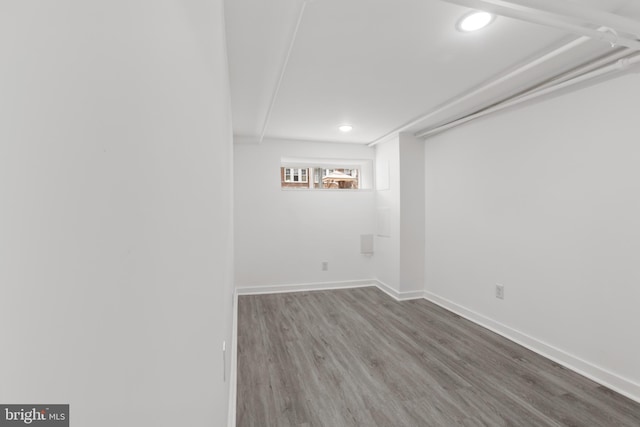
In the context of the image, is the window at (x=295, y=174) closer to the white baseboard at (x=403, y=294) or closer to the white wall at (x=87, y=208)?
the white baseboard at (x=403, y=294)

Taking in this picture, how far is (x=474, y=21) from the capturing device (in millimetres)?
1673

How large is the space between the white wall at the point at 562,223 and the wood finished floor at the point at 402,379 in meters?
0.27

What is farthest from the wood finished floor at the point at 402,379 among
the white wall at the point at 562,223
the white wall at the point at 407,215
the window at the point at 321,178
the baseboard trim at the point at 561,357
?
the window at the point at 321,178

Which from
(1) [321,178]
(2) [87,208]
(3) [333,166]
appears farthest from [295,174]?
(2) [87,208]

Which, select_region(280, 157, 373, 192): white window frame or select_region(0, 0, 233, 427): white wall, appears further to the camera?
select_region(280, 157, 373, 192): white window frame

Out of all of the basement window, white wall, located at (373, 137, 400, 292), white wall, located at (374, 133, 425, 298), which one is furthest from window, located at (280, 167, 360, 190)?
white wall, located at (374, 133, 425, 298)

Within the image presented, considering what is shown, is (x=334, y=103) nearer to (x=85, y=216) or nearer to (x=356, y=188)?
(x=356, y=188)

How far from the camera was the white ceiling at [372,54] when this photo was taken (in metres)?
1.61

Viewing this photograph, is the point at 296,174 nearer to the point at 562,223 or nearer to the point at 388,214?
the point at 388,214

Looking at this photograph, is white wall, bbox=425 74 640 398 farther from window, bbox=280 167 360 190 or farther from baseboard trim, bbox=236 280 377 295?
window, bbox=280 167 360 190

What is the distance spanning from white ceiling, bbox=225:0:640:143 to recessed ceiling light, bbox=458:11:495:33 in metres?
0.05

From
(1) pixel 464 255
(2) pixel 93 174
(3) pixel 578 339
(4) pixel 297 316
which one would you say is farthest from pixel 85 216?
(1) pixel 464 255

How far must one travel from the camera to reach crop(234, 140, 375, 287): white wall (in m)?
4.32

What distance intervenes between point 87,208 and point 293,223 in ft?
14.1
